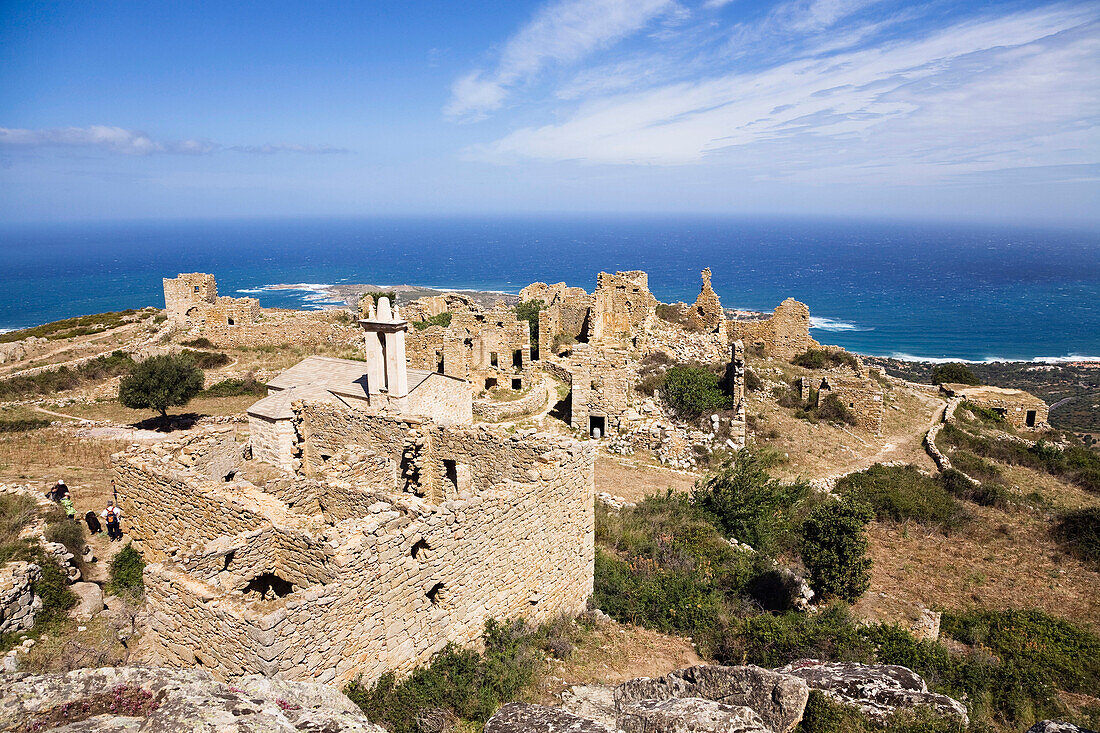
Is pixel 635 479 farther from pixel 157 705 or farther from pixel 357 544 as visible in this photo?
pixel 157 705

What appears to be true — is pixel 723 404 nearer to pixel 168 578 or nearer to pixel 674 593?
pixel 674 593

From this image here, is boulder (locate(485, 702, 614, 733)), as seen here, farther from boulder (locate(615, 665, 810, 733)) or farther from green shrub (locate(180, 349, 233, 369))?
green shrub (locate(180, 349, 233, 369))

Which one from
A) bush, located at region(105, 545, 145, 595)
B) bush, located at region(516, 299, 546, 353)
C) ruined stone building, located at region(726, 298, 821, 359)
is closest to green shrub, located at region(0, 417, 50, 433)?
bush, located at region(105, 545, 145, 595)

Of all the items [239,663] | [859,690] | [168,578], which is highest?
[168,578]

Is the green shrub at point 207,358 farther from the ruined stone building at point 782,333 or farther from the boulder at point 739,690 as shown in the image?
the boulder at point 739,690

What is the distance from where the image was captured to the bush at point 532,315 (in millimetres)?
31273

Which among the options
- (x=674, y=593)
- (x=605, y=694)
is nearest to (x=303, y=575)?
(x=605, y=694)

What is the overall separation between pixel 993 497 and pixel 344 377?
19.0 metres

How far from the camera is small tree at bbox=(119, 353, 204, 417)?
2020 centimetres

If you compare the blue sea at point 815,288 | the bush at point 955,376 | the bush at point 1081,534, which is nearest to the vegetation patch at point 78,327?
the bush at point 1081,534

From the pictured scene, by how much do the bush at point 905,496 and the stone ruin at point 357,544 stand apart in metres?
9.90

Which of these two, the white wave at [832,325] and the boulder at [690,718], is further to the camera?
the white wave at [832,325]

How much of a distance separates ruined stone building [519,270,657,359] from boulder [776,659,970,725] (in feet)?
70.6

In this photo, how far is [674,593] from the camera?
362 inches
